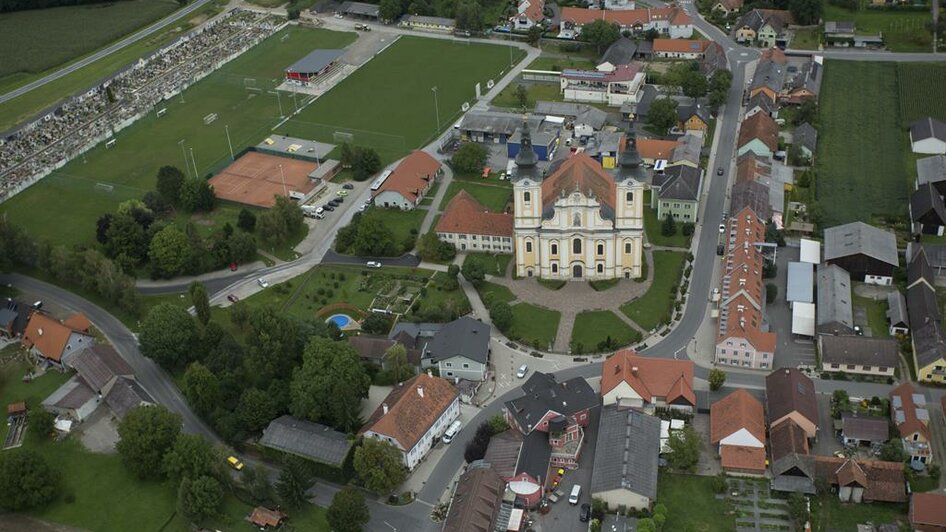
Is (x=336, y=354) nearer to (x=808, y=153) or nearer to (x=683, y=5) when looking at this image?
(x=808, y=153)

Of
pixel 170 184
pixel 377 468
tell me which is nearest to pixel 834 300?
pixel 377 468

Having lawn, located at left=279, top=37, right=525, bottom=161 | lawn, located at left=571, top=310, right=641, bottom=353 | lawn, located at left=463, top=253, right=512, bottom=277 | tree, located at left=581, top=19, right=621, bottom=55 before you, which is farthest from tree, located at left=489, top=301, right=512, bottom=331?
tree, located at left=581, top=19, right=621, bottom=55

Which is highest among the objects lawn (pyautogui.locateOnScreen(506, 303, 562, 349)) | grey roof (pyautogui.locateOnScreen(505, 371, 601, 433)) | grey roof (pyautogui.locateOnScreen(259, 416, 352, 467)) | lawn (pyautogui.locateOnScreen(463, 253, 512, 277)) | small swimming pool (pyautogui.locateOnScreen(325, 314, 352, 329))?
grey roof (pyautogui.locateOnScreen(505, 371, 601, 433))

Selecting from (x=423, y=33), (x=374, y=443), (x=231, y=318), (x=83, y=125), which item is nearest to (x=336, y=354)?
(x=374, y=443)

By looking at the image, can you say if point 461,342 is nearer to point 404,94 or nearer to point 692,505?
point 692,505

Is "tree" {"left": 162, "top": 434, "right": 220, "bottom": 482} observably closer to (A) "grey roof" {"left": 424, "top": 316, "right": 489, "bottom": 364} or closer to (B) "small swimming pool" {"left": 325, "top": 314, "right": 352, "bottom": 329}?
(A) "grey roof" {"left": 424, "top": 316, "right": 489, "bottom": 364}
